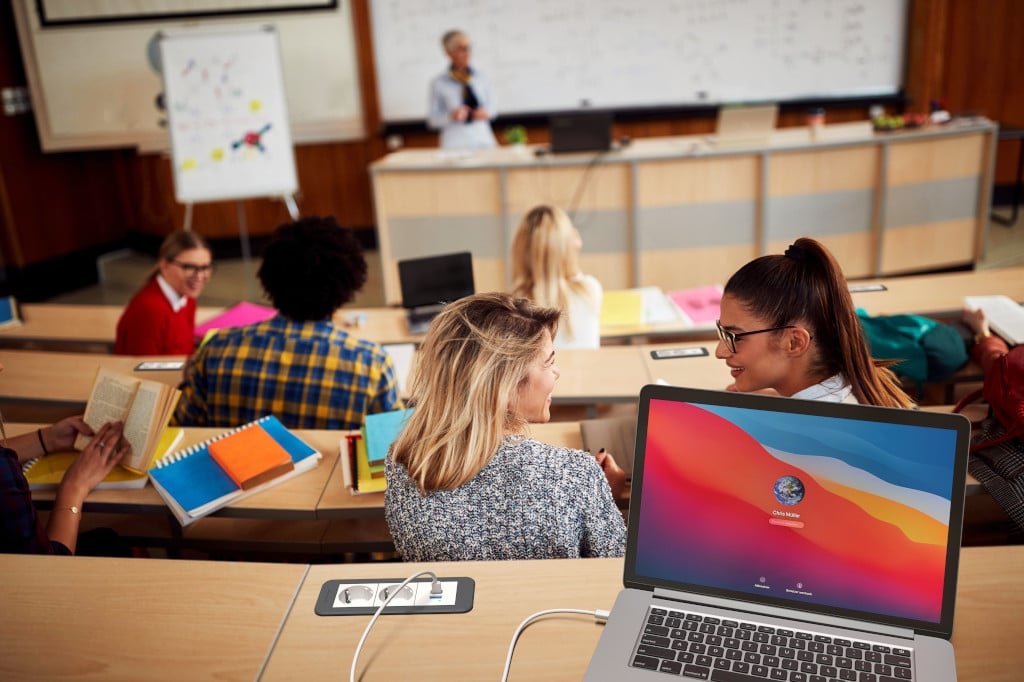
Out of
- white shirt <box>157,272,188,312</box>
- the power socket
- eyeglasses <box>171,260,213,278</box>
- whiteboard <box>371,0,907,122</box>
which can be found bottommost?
the power socket

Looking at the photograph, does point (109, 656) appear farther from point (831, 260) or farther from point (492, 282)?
point (492, 282)

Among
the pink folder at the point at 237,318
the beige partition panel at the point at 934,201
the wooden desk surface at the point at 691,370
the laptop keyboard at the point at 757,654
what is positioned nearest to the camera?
the laptop keyboard at the point at 757,654

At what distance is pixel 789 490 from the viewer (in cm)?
124

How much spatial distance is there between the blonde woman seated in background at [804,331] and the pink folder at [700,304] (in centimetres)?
135

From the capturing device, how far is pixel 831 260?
71.2 inches

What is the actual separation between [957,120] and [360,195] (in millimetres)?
4331

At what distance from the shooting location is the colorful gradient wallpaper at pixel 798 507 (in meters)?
1.17

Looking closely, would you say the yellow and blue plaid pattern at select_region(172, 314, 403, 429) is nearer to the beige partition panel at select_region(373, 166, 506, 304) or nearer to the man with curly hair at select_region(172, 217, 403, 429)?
the man with curly hair at select_region(172, 217, 403, 429)

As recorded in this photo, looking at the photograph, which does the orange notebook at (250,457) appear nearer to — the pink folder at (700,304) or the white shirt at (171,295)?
the white shirt at (171,295)

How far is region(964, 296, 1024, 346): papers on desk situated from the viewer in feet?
9.09

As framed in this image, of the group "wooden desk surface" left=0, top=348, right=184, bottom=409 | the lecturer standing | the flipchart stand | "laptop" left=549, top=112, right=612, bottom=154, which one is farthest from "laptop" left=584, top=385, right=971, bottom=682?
the flipchart stand

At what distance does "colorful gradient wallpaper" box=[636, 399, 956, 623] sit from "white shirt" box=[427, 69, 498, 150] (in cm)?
477

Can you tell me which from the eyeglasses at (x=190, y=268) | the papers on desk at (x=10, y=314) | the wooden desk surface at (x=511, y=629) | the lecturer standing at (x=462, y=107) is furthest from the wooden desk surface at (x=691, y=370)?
the lecturer standing at (x=462, y=107)

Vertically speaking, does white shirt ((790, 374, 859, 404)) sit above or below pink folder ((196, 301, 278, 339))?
above
